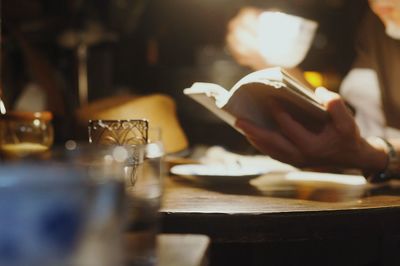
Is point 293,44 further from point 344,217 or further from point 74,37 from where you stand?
point 74,37

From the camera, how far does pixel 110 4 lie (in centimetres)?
473

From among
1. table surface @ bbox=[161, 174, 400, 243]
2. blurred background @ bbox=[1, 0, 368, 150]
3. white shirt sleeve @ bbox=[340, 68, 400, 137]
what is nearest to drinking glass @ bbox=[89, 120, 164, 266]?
table surface @ bbox=[161, 174, 400, 243]

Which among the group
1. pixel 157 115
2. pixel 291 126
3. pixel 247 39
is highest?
pixel 247 39

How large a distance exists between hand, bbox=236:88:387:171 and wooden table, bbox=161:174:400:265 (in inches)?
7.8

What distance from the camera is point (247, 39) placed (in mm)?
2379

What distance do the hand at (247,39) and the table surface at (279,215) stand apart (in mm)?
1103

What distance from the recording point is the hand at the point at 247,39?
7.73 ft

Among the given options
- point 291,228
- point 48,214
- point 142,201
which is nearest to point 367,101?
point 291,228

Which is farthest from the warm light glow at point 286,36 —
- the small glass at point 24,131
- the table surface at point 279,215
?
the small glass at point 24,131

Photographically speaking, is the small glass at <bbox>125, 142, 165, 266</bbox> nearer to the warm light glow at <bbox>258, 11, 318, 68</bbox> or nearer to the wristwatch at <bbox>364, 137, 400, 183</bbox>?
the wristwatch at <bbox>364, 137, 400, 183</bbox>

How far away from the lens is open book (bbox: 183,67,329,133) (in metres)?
1.30

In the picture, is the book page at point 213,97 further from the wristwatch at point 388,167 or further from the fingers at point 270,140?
the wristwatch at point 388,167

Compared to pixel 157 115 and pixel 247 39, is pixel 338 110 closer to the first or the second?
pixel 157 115

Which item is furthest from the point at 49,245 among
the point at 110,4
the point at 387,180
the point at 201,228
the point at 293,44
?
the point at 110,4
